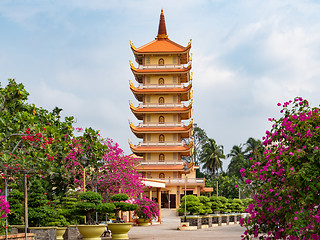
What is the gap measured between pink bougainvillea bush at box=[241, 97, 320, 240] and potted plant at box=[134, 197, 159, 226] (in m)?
30.2

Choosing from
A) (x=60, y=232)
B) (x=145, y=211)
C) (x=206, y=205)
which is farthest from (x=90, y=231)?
(x=206, y=205)

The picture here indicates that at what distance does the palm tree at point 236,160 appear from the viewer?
286ft

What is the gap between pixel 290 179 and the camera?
938 cm

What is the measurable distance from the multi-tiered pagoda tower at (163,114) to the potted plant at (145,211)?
78.0 feet

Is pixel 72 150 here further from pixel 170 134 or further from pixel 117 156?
pixel 170 134

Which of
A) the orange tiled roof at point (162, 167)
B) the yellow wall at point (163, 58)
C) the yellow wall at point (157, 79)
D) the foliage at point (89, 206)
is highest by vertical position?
the yellow wall at point (163, 58)

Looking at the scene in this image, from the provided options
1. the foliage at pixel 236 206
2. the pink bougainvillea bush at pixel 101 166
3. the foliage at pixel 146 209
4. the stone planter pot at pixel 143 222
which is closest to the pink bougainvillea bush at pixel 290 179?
the pink bougainvillea bush at pixel 101 166

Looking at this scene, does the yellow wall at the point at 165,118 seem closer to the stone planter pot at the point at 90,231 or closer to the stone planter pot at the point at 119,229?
the stone planter pot at the point at 119,229

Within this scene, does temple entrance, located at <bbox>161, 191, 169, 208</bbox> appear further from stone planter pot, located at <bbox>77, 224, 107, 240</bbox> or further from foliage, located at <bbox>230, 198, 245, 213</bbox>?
stone planter pot, located at <bbox>77, 224, 107, 240</bbox>

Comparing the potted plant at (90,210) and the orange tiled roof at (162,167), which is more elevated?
the orange tiled roof at (162,167)

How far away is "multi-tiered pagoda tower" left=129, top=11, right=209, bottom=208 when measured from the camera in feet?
216

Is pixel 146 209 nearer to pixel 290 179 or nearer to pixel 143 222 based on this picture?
pixel 143 222

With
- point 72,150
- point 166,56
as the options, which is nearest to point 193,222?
point 72,150

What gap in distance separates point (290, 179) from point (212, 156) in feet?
255
